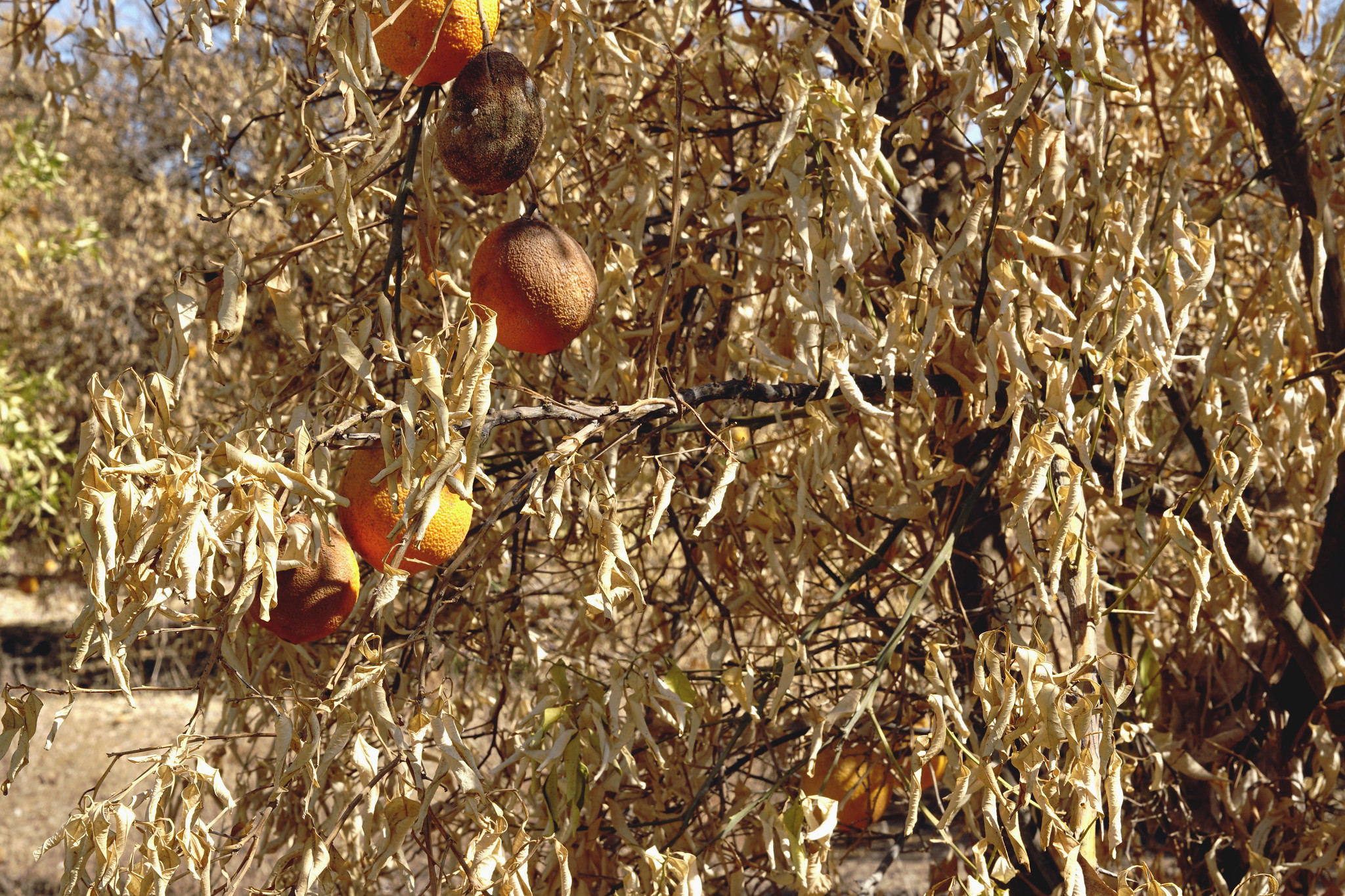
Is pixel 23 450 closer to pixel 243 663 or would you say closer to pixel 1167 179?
pixel 243 663

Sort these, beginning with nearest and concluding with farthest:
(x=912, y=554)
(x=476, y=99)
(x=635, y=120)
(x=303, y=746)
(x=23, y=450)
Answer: (x=303, y=746)
(x=476, y=99)
(x=635, y=120)
(x=912, y=554)
(x=23, y=450)

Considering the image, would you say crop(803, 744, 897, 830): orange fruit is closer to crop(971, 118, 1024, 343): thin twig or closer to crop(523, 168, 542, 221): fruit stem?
crop(971, 118, 1024, 343): thin twig

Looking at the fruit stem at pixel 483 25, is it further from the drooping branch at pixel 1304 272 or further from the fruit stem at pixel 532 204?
the drooping branch at pixel 1304 272

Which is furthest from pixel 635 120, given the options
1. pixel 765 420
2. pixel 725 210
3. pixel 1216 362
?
pixel 1216 362

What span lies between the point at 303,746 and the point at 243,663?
1.18 feet

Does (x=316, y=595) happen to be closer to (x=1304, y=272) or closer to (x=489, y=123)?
(x=489, y=123)

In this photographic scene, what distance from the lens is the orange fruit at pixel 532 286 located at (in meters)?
1.06

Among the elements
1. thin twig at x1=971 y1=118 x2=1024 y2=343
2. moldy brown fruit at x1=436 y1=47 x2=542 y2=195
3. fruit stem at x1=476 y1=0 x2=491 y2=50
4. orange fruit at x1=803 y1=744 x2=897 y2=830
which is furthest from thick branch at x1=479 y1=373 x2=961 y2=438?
orange fruit at x1=803 y1=744 x2=897 y2=830

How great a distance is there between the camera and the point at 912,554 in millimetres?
2045

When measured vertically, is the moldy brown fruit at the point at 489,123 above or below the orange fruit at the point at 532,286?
above

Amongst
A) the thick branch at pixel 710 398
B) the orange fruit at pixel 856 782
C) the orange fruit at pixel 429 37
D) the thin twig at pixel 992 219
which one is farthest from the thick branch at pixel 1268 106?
the orange fruit at pixel 429 37

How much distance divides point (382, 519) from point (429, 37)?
42 centimetres

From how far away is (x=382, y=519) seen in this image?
97 centimetres

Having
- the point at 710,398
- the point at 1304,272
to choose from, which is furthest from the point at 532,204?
the point at 1304,272
